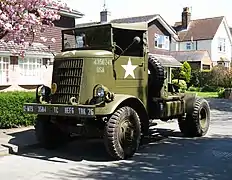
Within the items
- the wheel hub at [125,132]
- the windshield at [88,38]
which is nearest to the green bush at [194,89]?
the windshield at [88,38]

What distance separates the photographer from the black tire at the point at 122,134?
820 centimetres

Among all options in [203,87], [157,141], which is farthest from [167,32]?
[157,141]

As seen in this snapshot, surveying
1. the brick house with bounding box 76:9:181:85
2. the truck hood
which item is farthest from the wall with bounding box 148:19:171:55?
the truck hood

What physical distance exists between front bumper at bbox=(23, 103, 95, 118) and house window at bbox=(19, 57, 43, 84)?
1096 centimetres

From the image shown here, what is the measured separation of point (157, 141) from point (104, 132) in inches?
117

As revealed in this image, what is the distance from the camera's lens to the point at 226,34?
5725 centimetres

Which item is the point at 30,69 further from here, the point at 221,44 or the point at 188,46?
the point at 221,44

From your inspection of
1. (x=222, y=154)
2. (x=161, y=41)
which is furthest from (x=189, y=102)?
(x=161, y=41)

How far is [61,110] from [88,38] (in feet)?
6.88

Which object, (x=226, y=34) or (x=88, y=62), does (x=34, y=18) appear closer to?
(x=88, y=62)

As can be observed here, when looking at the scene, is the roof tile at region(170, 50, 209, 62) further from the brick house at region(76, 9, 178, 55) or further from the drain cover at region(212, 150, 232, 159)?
the drain cover at region(212, 150, 232, 159)

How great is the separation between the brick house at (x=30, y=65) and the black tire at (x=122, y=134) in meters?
10.3

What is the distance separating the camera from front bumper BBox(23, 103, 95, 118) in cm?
798

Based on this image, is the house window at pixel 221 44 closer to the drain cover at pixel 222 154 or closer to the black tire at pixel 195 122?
the black tire at pixel 195 122
